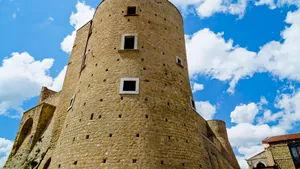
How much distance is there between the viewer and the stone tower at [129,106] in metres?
8.12

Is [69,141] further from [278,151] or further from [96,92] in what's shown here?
[278,151]

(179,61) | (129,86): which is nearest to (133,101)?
(129,86)

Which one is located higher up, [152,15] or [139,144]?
[152,15]

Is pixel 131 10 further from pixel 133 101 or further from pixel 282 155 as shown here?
pixel 282 155

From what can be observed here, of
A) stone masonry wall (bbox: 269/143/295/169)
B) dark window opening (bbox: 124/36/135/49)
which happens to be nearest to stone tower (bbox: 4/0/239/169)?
dark window opening (bbox: 124/36/135/49)

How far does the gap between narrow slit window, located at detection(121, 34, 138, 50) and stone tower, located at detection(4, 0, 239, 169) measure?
0.04 m

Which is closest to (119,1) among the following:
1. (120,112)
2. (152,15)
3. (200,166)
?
(152,15)

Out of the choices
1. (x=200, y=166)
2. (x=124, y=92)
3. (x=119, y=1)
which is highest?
(x=119, y=1)

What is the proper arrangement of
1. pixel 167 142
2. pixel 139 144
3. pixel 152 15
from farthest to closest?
pixel 152 15 → pixel 167 142 → pixel 139 144

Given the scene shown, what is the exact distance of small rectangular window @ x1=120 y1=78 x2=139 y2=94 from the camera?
373 inches

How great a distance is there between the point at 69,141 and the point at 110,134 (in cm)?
231

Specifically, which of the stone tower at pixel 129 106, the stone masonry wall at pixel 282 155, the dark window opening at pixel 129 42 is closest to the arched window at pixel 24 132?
the stone tower at pixel 129 106

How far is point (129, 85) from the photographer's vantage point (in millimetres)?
9805

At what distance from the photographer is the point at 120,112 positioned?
29.0 feet
